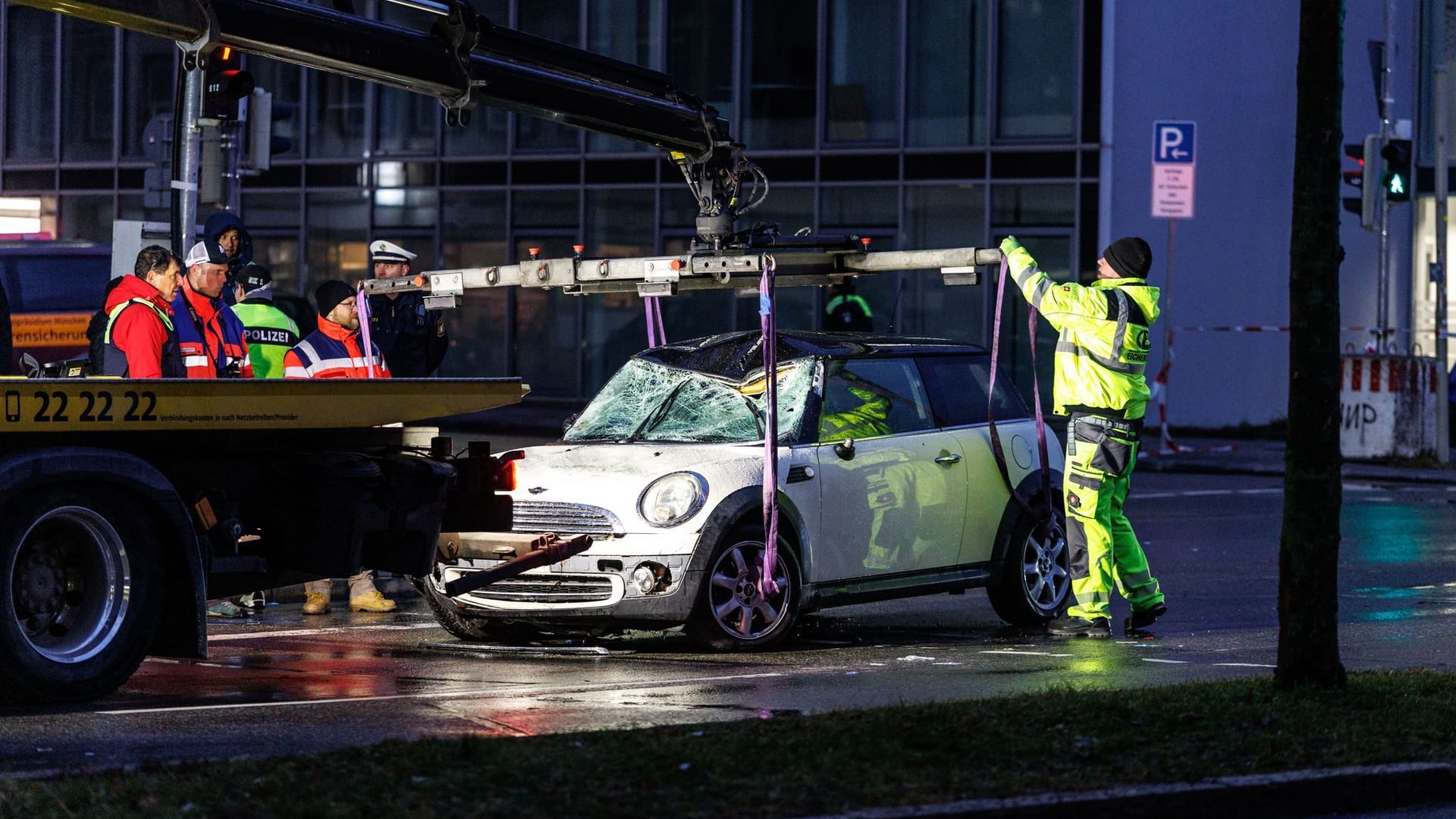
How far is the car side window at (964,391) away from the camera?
11.2 metres

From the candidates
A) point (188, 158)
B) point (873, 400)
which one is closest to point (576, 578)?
point (873, 400)

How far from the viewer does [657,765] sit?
639 cm

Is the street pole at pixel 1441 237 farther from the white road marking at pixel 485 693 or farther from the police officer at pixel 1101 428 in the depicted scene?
the white road marking at pixel 485 693

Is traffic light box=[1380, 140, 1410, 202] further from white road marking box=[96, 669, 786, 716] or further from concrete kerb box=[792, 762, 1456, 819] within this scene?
concrete kerb box=[792, 762, 1456, 819]

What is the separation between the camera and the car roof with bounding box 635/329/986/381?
10.9 metres

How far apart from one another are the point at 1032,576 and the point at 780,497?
192 cm

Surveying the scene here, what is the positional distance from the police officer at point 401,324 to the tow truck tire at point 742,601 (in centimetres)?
335

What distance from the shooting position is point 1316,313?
24.8 ft

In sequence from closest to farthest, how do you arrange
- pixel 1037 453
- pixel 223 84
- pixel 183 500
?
1. pixel 183 500
2. pixel 1037 453
3. pixel 223 84

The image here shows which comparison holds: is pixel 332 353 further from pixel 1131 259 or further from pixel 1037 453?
pixel 1131 259

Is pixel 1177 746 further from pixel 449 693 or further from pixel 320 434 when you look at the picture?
pixel 320 434

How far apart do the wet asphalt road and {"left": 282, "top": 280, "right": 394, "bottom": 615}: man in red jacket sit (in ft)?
0.53

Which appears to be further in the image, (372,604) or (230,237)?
(230,237)

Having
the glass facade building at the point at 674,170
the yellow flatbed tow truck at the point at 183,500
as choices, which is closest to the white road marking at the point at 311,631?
the yellow flatbed tow truck at the point at 183,500
